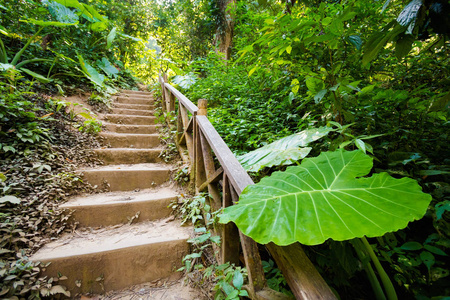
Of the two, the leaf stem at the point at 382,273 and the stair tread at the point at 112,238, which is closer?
the leaf stem at the point at 382,273

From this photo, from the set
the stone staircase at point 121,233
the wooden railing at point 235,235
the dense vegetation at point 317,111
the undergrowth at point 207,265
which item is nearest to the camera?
the wooden railing at point 235,235

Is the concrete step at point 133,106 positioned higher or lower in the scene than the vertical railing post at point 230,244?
higher

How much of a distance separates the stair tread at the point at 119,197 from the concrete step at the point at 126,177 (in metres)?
0.10

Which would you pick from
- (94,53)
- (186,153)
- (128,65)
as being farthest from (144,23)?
(186,153)

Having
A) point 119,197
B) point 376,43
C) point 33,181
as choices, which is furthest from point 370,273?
point 33,181

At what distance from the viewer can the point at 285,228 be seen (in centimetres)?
64

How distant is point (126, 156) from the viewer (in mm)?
2799

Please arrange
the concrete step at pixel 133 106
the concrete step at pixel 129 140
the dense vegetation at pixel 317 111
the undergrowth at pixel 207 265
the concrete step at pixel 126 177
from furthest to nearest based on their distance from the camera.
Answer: the concrete step at pixel 133 106, the concrete step at pixel 129 140, the concrete step at pixel 126 177, the undergrowth at pixel 207 265, the dense vegetation at pixel 317 111

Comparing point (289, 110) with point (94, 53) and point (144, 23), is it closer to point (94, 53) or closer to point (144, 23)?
point (94, 53)

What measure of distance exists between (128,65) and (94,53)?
3.40 meters

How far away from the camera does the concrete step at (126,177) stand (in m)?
2.28

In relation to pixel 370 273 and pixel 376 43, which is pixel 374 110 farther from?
pixel 370 273

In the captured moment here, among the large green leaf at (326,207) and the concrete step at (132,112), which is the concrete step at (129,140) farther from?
the large green leaf at (326,207)

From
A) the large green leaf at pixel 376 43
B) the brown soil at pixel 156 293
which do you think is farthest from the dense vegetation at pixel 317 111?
the brown soil at pixel 156 293
